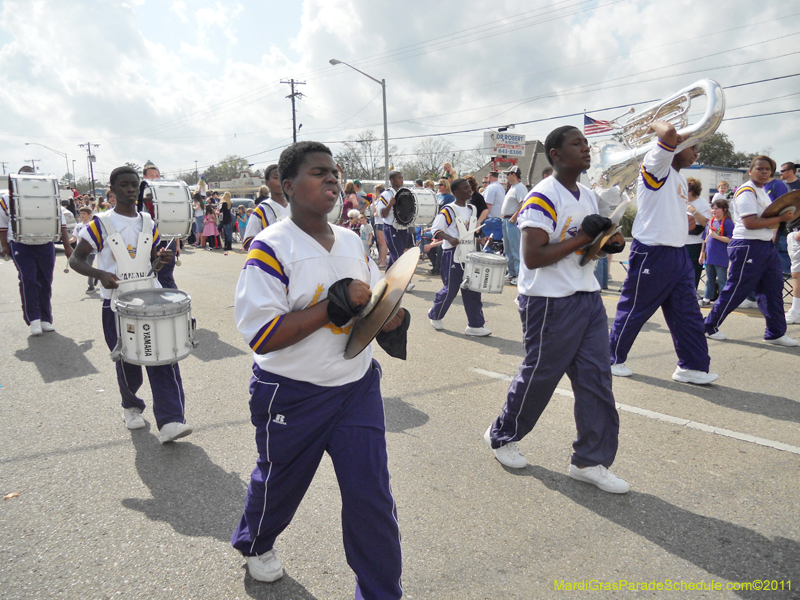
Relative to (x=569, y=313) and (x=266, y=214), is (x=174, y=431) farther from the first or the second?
(x=569, y=313)

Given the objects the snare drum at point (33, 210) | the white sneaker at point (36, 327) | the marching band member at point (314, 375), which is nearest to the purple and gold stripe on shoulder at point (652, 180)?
the marching band member at point (314, 375)

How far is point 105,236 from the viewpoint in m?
3.91

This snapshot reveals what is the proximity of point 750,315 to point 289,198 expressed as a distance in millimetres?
8124

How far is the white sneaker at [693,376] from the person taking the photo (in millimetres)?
5012

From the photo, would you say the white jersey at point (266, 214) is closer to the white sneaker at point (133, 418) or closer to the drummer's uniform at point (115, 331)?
A: the drummer's uniform at point (115, 331)

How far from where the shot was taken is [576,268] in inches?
128

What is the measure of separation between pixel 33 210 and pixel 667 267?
23.5 feet

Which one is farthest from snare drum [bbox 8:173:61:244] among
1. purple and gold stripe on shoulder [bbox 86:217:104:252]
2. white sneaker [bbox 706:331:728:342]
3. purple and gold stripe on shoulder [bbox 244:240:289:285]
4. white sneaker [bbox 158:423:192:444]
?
white sneaker [bbox 706:331:728:342]

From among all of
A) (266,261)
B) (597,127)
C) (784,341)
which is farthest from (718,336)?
(266,261)

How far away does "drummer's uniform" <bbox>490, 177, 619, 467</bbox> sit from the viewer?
3.20m

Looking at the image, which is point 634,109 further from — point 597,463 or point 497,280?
point 597,463

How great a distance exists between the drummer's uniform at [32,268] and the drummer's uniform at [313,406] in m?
6.38

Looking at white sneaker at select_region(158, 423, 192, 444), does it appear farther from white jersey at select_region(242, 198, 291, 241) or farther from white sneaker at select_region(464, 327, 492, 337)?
white sneaker at select_region(464, 327, 492, 337)

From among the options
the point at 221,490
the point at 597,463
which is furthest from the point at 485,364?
the point at 221,490
